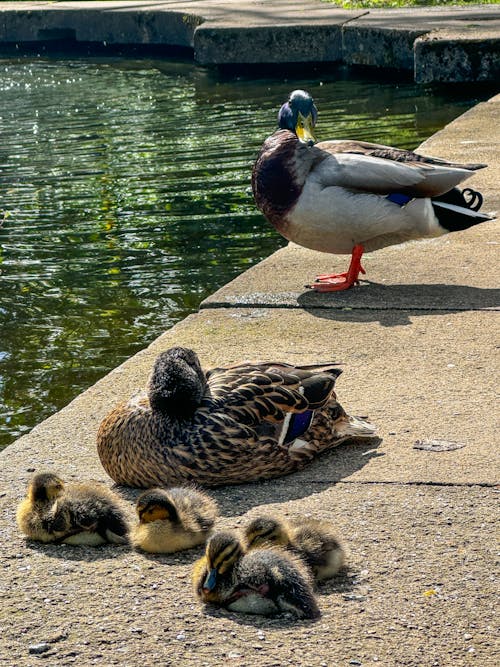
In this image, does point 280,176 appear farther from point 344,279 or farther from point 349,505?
point 349,505

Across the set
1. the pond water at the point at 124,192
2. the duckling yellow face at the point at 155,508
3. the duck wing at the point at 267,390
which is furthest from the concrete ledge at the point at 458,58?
the duckling yellow face at the point at 155,508

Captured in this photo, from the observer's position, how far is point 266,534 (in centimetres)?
360

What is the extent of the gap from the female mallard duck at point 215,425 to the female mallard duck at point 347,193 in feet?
7.08

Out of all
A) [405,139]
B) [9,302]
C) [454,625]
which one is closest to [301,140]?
[9,302]

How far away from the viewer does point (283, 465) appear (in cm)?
441

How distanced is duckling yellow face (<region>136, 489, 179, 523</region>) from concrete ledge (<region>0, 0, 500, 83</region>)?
35.0ft

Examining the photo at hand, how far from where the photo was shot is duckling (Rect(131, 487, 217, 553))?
12.5 ft

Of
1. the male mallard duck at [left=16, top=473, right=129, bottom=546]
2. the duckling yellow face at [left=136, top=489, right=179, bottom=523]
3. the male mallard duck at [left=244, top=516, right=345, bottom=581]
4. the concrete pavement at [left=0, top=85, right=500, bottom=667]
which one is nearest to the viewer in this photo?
the concrete pavement at [left=0, top=85, right=500, bottom=667]

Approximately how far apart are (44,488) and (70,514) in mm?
147

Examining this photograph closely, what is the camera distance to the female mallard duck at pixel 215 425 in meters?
4.28

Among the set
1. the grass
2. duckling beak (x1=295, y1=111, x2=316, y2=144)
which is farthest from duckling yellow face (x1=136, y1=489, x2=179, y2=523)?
the grass

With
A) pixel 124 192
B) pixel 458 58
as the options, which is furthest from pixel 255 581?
pixel 458 58

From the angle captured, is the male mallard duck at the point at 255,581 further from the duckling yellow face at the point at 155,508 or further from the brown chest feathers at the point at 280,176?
the brown chest feathers at the point at 280,176

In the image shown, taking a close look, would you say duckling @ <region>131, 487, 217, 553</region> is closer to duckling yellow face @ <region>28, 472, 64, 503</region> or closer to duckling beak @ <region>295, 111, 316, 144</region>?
duckling yellow face @ <region>28, 472, 64, 503</region>
